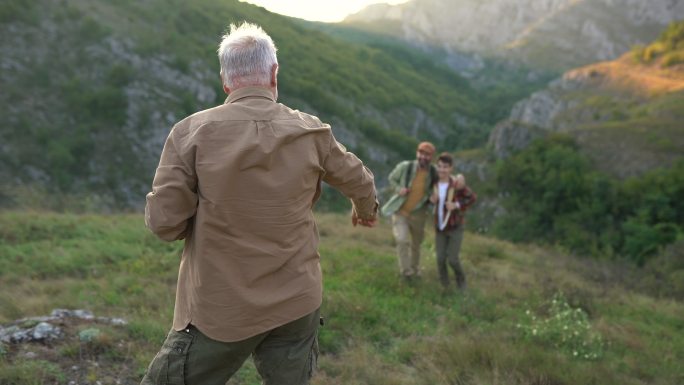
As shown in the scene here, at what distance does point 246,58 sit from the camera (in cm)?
225

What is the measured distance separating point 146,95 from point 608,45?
15453 cm

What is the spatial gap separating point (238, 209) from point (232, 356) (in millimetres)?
642

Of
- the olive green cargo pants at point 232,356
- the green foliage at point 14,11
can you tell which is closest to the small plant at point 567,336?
the olive green cargo pants at point 232,356

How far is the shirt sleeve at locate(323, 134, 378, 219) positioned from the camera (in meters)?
2.38

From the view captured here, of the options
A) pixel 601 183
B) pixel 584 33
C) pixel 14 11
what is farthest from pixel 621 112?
pixel 584 33

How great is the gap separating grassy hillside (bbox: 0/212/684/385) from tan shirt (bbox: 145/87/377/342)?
7.13ft

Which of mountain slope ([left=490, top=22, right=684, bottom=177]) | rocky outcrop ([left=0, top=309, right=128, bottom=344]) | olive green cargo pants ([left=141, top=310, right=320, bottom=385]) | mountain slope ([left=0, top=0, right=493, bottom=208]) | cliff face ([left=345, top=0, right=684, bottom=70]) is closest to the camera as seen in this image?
olive green cargo pants ([left=141, top=310, right=320, bottom=385])

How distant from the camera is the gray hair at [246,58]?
2.23m

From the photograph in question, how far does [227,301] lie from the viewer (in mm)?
2143

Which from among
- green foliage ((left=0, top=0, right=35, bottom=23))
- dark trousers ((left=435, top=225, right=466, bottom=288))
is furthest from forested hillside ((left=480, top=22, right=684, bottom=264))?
green foliage ((left=0, top=0, right=35, bottom=23))

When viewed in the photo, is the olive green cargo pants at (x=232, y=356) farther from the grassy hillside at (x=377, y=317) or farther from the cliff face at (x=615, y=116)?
the cliff face at (x=615, y=116)

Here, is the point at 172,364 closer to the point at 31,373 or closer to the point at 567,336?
the point at 31,373

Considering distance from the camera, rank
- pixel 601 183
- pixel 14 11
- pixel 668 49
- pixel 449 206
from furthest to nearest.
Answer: pixel 668 49 < pixel 14 11 < pixel 601 183 < pixel 449 206

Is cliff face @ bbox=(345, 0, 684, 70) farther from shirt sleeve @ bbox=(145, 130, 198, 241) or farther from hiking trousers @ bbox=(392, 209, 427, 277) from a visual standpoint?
shirt sleeve @ bbox=(145, 130, 198, 241)
